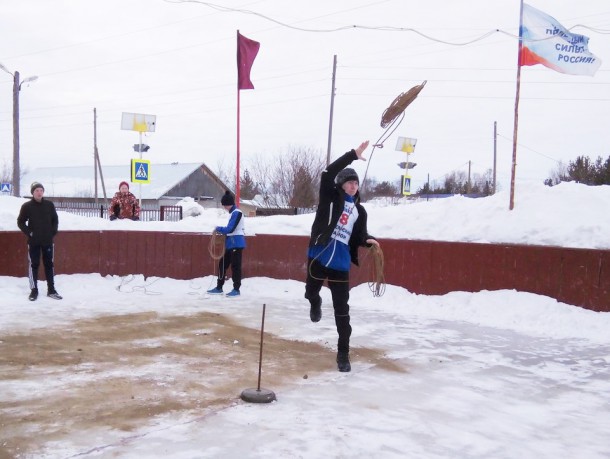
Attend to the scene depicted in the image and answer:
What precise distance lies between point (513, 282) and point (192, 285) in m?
5.26

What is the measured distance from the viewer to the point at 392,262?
1010 centimetres

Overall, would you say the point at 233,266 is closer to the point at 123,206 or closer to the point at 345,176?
the point at 123,206

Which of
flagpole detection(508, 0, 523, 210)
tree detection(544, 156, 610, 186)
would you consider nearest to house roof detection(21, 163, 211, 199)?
tree detection(544, 156, 610, 186)

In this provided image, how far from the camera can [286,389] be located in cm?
504

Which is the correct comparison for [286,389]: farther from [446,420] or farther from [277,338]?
[277,338]

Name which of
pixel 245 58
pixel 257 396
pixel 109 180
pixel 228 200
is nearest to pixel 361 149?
pixel 257 396

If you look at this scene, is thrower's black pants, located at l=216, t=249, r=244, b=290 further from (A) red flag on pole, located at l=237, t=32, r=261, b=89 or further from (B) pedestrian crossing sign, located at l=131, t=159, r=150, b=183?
(B) pedestrian crossing sign, located at l=131, t=159, r=150, b=183

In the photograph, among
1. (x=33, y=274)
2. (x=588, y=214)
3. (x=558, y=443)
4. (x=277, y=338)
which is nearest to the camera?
(x=558, y=443)

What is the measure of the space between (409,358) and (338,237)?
160cm

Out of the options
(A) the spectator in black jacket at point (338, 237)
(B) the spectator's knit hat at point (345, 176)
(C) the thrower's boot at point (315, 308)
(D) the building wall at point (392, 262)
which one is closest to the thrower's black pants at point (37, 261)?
(D) the building wall at point (392, 262)

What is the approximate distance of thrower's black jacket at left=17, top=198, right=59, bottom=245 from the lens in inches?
354

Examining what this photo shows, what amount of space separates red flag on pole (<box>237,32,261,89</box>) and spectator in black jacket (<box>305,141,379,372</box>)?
705 cm

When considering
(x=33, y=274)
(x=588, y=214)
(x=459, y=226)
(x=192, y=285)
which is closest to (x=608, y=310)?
(x=588, y=214)

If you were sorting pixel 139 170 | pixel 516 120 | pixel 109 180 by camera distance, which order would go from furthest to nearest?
1. pixel 109 180
2. pixel 139 170
3. pixel 516 120
